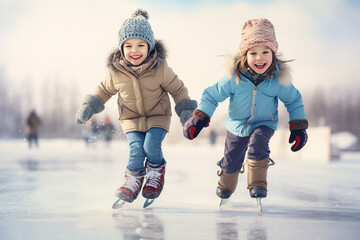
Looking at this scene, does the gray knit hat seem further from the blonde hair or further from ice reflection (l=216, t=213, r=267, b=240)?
ice reflection (l=216, t=213, r=267, b=240)

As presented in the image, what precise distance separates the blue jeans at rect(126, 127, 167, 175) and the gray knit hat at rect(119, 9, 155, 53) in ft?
2.13

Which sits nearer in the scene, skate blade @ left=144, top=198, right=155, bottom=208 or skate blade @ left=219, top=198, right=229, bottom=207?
skate blade @ left=144, top=198, right=155, bottom=208

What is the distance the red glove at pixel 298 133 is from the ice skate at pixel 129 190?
1.18 m

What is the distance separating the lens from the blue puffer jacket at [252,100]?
10.0 feet

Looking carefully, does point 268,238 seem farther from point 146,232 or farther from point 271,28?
point 271,28

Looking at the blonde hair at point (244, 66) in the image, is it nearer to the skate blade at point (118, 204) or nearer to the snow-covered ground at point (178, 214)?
the snow-covered ground at point (178, 214)

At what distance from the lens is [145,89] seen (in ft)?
10.5

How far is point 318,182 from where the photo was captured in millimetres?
5156

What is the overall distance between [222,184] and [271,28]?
1.24 meters

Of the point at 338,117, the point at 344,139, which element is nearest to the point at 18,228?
the point at 344,139

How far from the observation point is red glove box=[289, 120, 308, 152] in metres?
3.11

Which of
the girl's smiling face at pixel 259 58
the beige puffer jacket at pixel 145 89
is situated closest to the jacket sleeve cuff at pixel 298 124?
the girl's smiling face at pixel 259 58

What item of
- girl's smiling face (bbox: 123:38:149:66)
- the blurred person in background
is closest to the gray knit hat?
girl's smiling face (bbox: 123:38:149:66)

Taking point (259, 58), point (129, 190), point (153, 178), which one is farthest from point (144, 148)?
point (259, 58)
